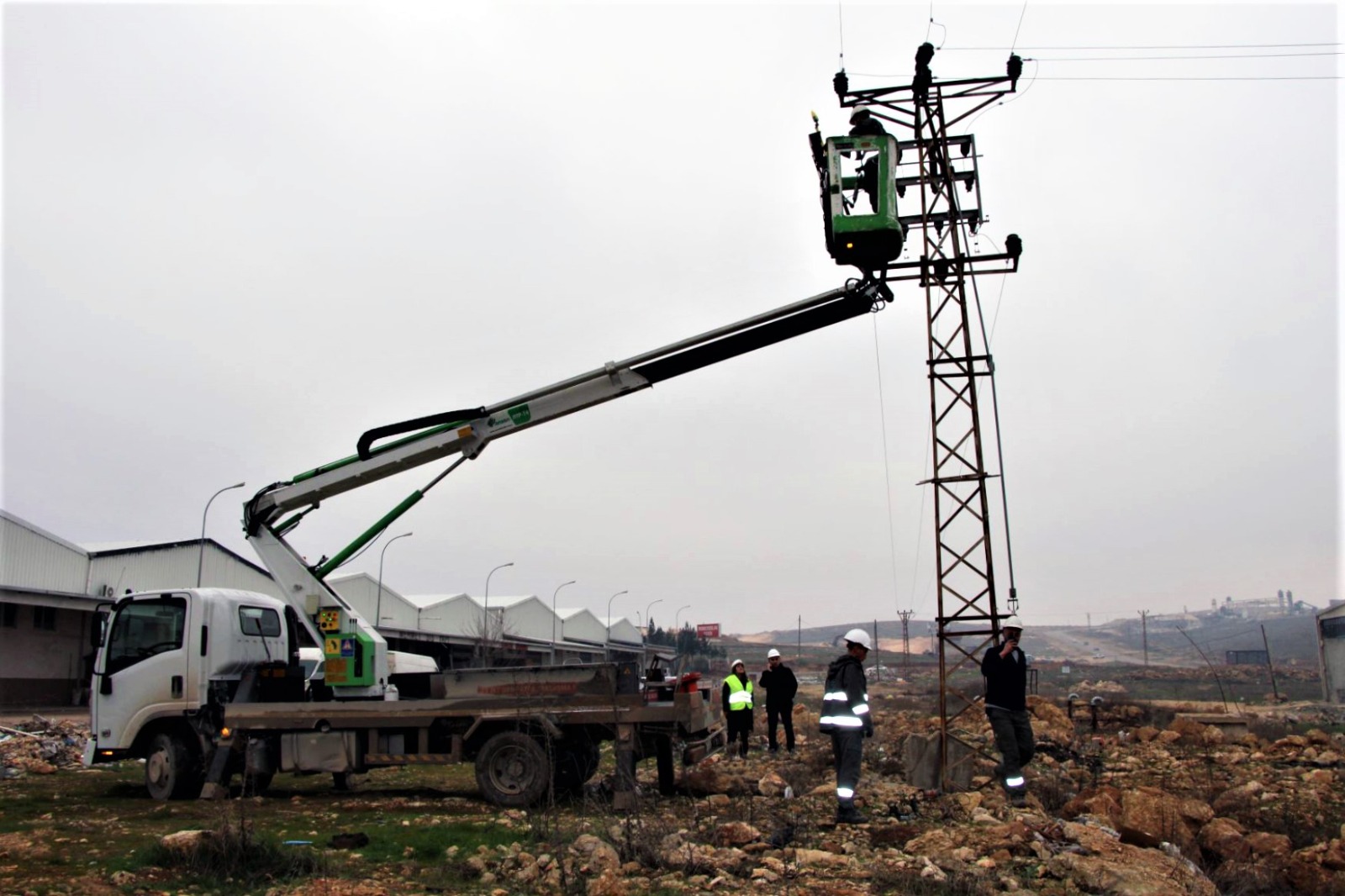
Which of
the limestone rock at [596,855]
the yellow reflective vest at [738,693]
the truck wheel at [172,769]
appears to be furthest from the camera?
the yellow reflective vest at [738,693]

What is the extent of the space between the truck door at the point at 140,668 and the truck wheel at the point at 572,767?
14.1ft

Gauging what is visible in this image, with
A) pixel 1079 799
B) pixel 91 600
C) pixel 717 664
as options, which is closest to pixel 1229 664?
pixel 717 664

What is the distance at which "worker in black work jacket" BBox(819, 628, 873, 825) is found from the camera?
9547 millimetres

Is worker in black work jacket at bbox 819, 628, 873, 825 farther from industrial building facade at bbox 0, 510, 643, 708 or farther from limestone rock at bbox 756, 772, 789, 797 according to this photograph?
industrial building facade at bbox 0, 510, 643, 708

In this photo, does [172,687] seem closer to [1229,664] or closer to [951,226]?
[951,226]

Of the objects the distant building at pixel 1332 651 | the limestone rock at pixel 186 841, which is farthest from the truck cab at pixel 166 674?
the distant building at pixel 1332 651

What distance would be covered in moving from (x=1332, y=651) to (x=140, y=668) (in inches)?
1452

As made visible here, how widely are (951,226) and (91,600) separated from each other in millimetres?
34497

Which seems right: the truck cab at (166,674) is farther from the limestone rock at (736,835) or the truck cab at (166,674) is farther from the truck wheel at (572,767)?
the limestone rock at (736,835)

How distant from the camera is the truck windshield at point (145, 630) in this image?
39.9ft

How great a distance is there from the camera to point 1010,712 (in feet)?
34.9

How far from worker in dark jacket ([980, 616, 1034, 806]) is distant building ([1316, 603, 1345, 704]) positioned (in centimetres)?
2983

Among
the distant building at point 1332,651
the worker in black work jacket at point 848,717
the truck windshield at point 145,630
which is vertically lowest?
the distant building at point 1332,651

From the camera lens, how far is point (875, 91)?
1377 cm
